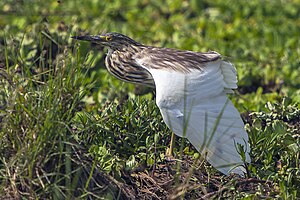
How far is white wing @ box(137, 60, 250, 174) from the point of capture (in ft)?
15.9

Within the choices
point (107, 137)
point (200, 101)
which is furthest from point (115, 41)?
point (200, 101)

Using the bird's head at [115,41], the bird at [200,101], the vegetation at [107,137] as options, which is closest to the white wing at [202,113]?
the bird at [200,101]

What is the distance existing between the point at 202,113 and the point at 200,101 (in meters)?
0.11

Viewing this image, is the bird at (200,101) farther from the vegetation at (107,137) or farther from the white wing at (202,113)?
the vegetation at (107,137)

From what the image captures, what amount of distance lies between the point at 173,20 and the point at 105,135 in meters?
4.19

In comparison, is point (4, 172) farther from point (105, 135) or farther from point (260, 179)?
point (260, 179)

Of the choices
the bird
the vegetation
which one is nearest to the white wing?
the bird

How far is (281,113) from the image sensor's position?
579 cm

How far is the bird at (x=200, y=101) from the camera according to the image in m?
4.86

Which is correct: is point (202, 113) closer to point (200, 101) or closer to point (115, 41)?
point (200, 101)

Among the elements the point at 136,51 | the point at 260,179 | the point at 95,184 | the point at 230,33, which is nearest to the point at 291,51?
the point at 230,33

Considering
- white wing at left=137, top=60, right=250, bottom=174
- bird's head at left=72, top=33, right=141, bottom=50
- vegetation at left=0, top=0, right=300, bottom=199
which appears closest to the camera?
vegetation at left=0, top=0, right=300, bottom=199

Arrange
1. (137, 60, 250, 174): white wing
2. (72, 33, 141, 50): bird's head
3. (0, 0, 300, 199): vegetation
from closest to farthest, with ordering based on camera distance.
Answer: (0, 0, 300, 199): vegetation < (137, 60, 250, 174): white wing < (72, 33, 141, 50): bird's head

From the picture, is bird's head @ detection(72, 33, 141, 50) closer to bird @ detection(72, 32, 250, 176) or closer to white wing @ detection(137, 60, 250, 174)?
bird @ detection(72, 32, 250, 176)
